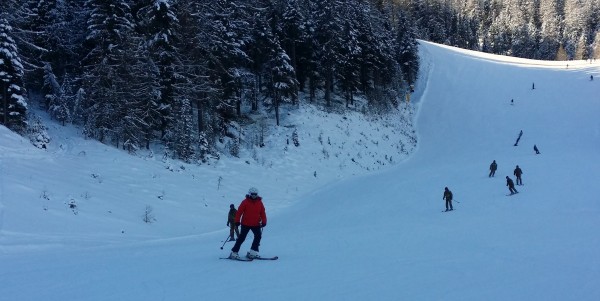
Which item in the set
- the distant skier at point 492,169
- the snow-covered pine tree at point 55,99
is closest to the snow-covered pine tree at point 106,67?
the snow-covered pine tree at point 55,99

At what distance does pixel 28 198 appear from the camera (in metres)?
14.5

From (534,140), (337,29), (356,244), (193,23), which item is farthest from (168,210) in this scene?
(534,140)

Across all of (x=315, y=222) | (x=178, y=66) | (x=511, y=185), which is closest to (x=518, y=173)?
(x=511, y=185)

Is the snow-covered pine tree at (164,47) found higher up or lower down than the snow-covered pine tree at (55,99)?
higher up

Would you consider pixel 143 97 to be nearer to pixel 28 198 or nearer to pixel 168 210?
pixel 168 210

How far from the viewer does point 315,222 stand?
19938 millimetres

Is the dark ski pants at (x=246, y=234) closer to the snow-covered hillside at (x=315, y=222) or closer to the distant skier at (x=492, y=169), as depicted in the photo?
the snow-covered hillside at (x=315, y=222)

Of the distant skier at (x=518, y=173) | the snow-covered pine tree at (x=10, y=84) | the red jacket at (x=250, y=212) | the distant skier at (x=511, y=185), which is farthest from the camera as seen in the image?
the distant skier at (x=518, y=173)

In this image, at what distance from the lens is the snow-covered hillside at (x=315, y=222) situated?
820 centimetres

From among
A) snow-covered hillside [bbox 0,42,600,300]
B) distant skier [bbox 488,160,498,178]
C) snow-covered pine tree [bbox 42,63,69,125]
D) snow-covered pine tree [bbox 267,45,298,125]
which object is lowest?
snow-covered hillside [bbox 0,42,600,300]

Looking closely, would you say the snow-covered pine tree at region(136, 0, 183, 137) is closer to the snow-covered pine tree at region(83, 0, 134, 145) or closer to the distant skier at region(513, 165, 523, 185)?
the snow-covered pine tree at region(83, 0, 134, 145)

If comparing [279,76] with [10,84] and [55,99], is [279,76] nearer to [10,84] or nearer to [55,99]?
[55,99]

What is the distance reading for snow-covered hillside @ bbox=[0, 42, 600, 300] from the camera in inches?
323

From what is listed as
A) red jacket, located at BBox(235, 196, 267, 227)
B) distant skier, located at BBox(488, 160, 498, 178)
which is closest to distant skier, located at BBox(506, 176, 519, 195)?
distant skier, located at BBox(488, 160, 498, 178)
